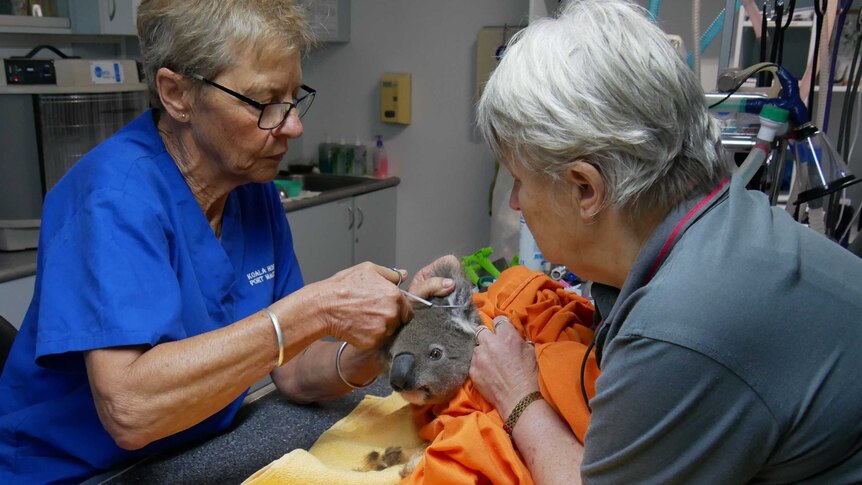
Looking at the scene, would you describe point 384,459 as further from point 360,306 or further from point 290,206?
point 290,206

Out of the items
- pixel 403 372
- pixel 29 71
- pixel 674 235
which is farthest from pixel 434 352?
pixel 29 71

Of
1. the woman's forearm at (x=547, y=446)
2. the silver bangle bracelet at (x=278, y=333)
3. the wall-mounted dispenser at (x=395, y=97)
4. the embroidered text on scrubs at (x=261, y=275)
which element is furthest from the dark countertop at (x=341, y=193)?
the woman's forearm at (x=547, y=446)

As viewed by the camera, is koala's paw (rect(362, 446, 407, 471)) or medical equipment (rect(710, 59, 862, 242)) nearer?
koala's paw (rect(362, 446, 407, 471))

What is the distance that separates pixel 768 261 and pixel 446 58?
3.12 metres

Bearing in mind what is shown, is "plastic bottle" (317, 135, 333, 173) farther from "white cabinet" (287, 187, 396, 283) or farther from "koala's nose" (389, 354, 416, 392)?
"koala's nose" (389, 354, 416, 392)

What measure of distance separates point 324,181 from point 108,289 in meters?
2.94

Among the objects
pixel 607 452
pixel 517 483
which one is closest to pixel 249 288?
pixel 517 483

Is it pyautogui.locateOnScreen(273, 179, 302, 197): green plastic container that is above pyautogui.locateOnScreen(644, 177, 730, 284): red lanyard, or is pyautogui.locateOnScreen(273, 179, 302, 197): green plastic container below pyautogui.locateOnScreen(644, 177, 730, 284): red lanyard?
below

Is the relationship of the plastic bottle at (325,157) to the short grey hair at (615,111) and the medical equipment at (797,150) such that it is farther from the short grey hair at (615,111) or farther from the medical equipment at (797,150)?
the short grey hair at (615,111)

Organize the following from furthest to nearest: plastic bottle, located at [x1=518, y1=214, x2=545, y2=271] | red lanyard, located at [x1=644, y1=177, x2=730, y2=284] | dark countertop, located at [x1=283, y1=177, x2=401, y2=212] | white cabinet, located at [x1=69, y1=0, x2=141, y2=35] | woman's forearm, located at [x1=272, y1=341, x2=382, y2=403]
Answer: dark countertop, located at [x1=283, y1=177, x2=401, y2=212] < white cabinet, located at [x1=69, y1=0, x2=141, y2=35] < plastic bottle, located at [x1=518, y1=214, x2=545, y2=271] < woman's forearm, located at [x1=272, y1=341, x2=382, y2=403] < red lanyard, located at [x1=644, y1=177, x2=730, y2=284]

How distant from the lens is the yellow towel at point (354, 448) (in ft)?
3.39

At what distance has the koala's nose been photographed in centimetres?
117

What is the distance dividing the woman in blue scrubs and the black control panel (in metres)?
1.31

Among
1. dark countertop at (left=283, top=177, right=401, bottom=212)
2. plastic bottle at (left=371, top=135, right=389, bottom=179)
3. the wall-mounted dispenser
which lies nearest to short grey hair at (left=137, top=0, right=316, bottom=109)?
dark countertop at (left=283, top=177, right=401, bottom=212)
